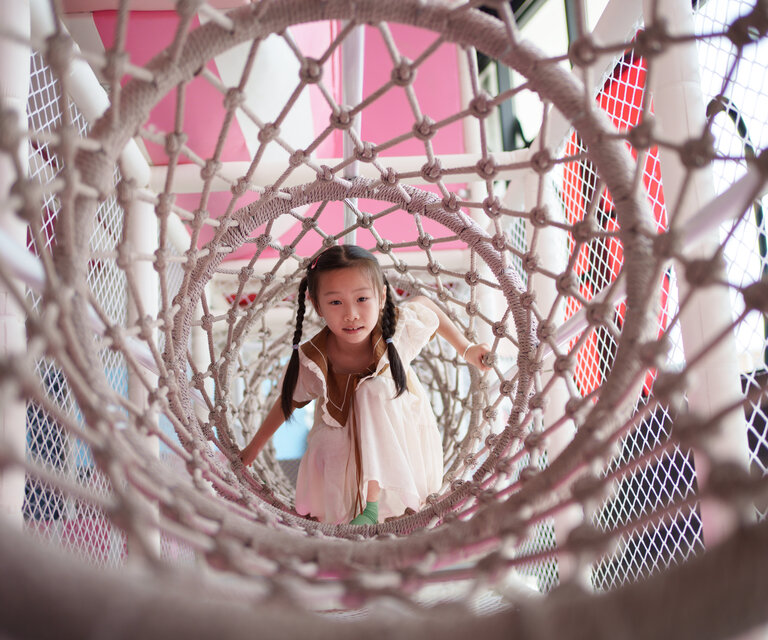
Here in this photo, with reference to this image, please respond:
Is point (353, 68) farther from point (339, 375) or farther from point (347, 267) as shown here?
point (339, 375)

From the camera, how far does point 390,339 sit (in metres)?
1.17

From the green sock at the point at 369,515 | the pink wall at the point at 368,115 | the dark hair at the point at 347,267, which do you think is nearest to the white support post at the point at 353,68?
the dark hair at the point at 347,267

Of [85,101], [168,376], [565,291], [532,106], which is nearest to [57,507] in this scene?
[168,376]

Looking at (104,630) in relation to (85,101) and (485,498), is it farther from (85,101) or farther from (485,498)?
(85,101)

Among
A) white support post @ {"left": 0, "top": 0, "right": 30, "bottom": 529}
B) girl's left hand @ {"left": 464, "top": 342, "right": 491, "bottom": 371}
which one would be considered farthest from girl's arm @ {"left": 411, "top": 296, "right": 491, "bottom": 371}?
white support post @ {"left": 0, "top": 0, "right": 30, "bottom": 529}

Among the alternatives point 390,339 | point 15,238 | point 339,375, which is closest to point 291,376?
point 339,375

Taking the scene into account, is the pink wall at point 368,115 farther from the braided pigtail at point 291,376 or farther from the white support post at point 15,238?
the white support post at point 15,238

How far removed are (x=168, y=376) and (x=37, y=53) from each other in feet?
1.78

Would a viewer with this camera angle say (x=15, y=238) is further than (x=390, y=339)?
No

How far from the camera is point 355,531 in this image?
900 millimetres

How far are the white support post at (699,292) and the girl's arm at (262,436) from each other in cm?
71

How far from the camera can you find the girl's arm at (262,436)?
3.46 ft

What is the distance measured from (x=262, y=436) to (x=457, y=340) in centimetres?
42

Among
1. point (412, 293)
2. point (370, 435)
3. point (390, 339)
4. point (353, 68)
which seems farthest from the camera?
point (412, 293)
